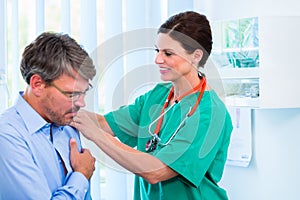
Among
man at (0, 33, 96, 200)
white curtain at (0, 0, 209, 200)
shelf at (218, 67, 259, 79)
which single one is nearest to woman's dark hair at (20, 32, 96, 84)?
man at (0, 33, 96, 200)

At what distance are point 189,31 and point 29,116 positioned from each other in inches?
21.9

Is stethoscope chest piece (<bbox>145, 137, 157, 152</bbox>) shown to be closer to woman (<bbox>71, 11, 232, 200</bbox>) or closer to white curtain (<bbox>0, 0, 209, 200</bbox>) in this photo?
woman (<bbox>71, 11, 232, 200</bbox>)

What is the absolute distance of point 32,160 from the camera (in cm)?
116

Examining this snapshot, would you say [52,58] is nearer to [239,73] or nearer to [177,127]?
[177,127]

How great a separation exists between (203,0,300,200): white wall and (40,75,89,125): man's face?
3.24 feet

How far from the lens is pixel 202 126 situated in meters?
1.40

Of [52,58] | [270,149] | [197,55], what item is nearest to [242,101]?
[270,149]

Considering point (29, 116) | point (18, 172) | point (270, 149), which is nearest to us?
point (18, 172)

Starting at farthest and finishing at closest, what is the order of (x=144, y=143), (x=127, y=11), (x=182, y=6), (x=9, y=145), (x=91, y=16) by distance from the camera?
1. (x=182, y=6)
2. (x=127, y=11)
3. (x=91, y=16)
4. (x=144, y=143)
5. (x=9, y=145)

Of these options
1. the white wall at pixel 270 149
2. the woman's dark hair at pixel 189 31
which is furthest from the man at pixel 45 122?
the white wall at pixel 270 149

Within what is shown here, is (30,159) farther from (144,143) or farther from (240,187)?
(240,187)

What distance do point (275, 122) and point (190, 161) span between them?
81cm

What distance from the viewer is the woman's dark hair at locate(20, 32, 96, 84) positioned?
1.20 m

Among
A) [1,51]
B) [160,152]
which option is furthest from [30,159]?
[1,51]
